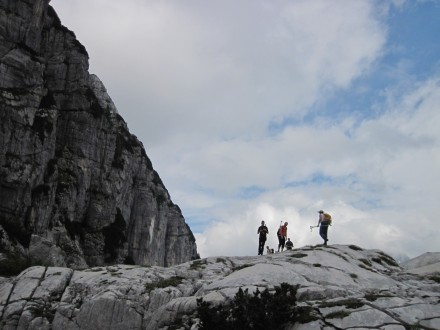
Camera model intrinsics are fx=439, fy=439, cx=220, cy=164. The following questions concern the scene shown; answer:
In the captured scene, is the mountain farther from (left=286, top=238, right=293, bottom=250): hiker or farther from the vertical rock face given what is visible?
the vertical rock face

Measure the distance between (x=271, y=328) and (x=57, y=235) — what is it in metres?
68.1

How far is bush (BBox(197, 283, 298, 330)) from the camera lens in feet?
53.0

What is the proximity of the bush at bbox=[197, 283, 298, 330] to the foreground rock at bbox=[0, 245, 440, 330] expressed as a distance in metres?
0.81

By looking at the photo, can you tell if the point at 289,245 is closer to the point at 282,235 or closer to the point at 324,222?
the point at 282,235

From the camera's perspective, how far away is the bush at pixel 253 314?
16141mm

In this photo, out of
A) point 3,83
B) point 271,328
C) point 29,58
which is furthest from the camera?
point 29,58

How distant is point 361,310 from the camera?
16641 mm

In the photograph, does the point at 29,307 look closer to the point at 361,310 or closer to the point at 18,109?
the point at 361,310

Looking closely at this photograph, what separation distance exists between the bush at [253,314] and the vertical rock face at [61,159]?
25.5 metres

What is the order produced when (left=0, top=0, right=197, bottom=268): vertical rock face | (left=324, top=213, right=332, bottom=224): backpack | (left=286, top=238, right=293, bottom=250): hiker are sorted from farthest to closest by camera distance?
(left=0, top=0, right=197, bottom=268): vertical rock face, (left=286, top=238, right=293, bottom=250): hiker, (left=324, top=213, right=332, bottom=224): backpack

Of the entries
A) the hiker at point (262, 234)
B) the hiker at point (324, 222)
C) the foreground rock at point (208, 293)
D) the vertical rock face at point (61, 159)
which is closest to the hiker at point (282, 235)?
the hiker at point (262, 234)

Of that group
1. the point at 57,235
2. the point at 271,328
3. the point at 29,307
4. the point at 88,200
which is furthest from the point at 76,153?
the point at 271,328

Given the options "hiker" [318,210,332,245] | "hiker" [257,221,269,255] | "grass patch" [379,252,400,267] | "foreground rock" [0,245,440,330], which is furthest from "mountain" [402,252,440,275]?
"hiker" [257,221,269,255]

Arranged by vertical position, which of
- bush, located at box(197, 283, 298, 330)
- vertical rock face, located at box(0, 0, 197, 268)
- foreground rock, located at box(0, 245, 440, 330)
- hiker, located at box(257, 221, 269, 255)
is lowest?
bush, located at box(197, 283, 298, 330)
